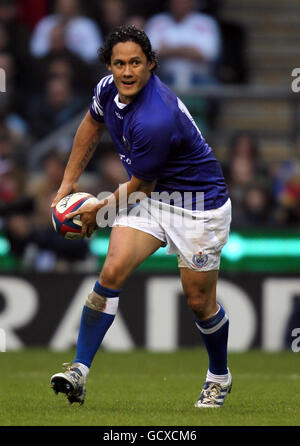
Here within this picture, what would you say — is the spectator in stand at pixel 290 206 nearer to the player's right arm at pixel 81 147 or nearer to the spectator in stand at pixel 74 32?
the spectator in stand at pixel 74 32

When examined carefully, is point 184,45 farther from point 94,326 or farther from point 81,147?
point 94,326

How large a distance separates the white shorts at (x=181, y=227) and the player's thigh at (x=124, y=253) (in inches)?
2.1

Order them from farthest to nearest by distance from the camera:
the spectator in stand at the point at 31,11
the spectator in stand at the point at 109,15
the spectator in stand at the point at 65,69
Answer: the spectator in stand at the point at 31,11
the spectator in stand at the point at 109,15
the spectator in stand at the point at 65,69

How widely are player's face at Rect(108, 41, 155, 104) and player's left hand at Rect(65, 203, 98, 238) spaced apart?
648 mm

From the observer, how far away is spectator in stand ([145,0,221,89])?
1254 centimetres

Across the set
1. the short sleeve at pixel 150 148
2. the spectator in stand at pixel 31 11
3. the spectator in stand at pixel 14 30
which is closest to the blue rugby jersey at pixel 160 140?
the short sleeve at pixel 150 148

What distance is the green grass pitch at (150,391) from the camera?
5.42m

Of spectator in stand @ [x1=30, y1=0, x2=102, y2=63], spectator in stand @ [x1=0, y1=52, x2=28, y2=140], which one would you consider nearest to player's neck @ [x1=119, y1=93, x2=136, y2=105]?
spectator in stand @ [x1=0, y1=52, x2=28, y2=140]

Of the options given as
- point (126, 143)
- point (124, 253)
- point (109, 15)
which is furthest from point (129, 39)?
point (109, 15)

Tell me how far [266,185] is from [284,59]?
370 centimetres

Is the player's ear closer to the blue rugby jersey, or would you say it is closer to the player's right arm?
the blue rugby jersey

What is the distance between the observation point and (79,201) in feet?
19.5
